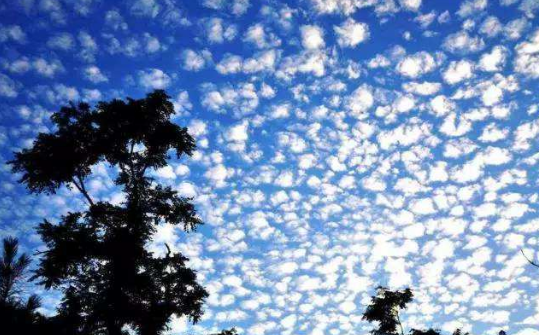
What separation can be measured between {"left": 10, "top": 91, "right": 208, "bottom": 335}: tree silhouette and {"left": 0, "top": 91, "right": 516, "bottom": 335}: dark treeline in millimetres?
44

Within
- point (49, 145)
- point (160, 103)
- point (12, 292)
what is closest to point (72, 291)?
point (12, 292)

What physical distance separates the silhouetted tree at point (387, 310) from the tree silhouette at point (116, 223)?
19.8 metres

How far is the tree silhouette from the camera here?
1623 cm

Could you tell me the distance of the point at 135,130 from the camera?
18906mm

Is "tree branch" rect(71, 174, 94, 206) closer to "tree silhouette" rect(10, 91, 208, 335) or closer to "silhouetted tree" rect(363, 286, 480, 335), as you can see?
"tree silhouette" rect(10, 91, 208, 335)

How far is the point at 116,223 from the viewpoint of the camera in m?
17.9

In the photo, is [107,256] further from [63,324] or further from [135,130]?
[135,130]

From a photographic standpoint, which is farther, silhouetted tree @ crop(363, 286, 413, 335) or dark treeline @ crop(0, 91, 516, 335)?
silhouetted tree @ crop(363, 286, 413, 335)

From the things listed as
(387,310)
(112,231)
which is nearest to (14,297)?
(112,231)

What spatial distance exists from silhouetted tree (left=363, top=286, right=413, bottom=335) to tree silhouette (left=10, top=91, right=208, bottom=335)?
1978cm

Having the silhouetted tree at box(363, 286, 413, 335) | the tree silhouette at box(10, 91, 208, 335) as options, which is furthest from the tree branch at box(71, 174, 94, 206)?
the silhouetted tree at box(363, 286, 413, 335)

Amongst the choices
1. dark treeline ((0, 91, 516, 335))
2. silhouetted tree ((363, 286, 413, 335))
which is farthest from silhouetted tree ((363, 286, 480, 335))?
dark treeline ((0, 91, 516, 335))

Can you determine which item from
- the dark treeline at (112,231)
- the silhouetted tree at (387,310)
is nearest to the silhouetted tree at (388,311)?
the silhouetted tree at (387,310)

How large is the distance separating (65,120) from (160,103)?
474cm
